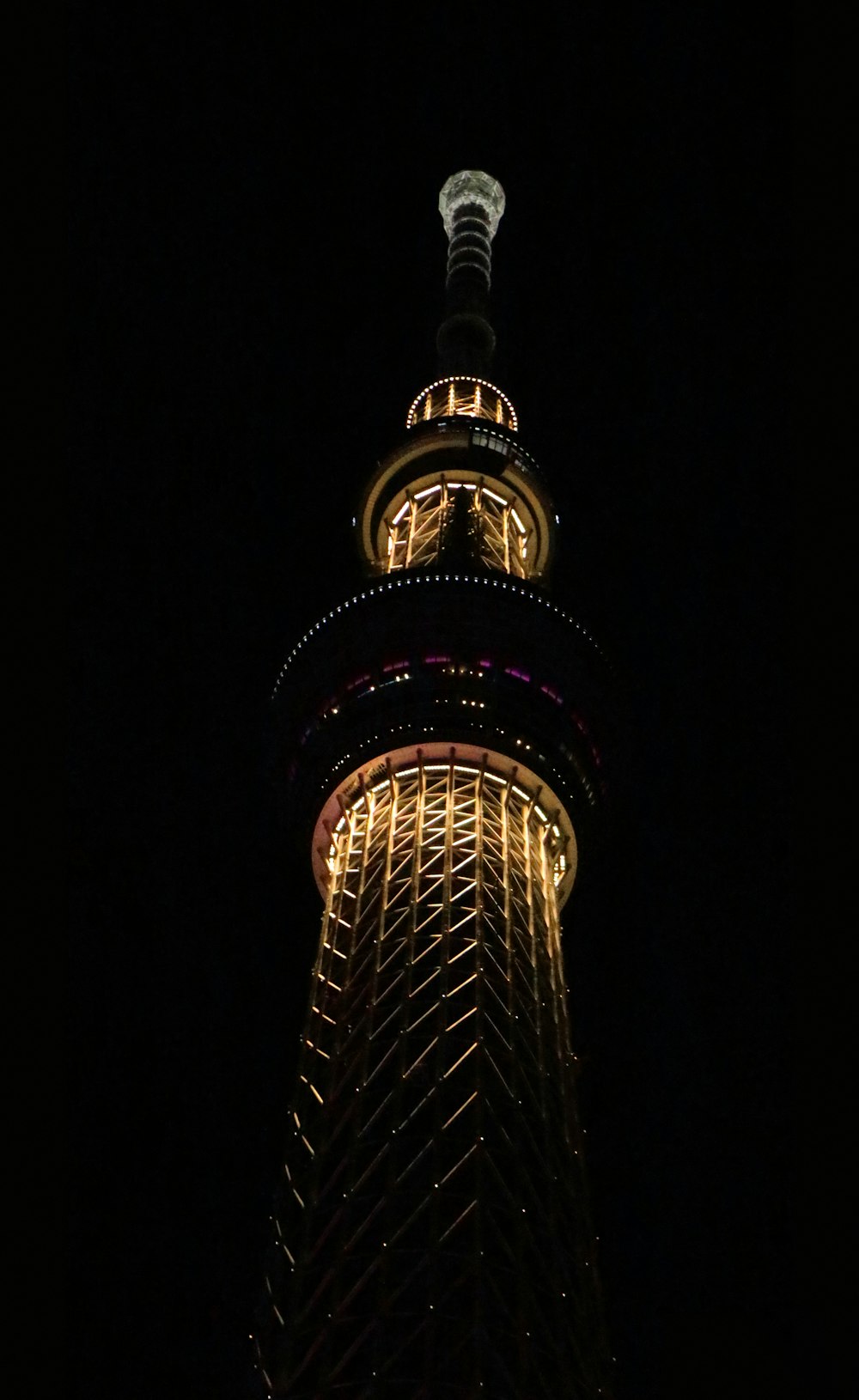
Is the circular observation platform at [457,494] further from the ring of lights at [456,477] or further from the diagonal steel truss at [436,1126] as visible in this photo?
the diagonal steel truss at [436,1126]

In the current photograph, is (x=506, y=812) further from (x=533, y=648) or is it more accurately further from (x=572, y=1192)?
(x=572, y=1192)

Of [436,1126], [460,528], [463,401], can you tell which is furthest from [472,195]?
[436,1126]

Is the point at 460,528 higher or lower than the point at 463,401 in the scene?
lower

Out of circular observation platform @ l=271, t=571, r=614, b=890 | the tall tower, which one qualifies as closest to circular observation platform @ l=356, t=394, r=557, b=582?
the tall tower

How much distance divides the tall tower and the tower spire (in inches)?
312

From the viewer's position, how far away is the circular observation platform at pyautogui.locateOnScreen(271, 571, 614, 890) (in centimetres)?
3062

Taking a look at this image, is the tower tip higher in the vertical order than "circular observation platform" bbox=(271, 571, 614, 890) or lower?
higher

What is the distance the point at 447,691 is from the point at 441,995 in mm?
7026

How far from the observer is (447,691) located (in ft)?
101

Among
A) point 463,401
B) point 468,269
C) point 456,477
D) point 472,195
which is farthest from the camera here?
point 472,195

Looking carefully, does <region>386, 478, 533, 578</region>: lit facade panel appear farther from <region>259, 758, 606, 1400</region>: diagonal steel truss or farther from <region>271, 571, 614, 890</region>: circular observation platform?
<region>259, 758, 606, 1400</region>: diagonal steel truss

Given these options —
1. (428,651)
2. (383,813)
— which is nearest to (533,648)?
(428,651)

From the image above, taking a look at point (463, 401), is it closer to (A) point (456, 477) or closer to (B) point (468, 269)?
(A) point (456, 477)

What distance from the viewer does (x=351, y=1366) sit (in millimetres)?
20062
